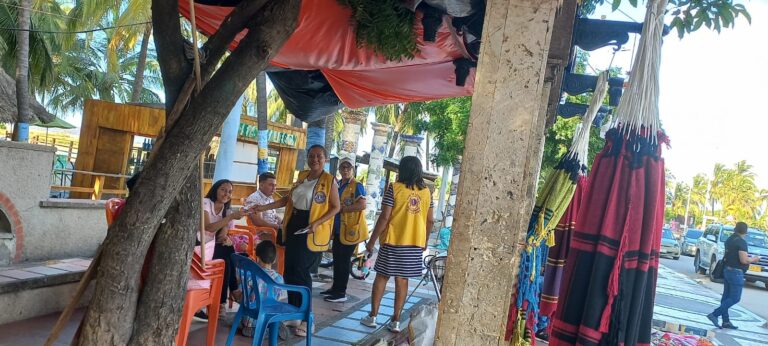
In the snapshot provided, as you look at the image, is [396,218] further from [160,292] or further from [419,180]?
[160,292]

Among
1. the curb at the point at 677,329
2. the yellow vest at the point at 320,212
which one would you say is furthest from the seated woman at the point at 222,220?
the curb at the point at 677,329

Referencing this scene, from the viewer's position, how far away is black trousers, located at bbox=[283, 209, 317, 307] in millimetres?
4996

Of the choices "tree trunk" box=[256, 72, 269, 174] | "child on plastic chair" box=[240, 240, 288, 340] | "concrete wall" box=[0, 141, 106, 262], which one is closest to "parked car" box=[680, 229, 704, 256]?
"tree trunk" box=[256, 72, 269, 174]

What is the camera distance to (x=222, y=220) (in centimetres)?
467

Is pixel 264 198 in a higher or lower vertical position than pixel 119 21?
lower

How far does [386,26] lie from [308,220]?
7.29 ft

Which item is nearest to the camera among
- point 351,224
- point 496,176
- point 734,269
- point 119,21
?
point 496,176

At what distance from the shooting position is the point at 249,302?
161 inches

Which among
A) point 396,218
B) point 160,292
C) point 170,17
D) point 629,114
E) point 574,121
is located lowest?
point 160,292

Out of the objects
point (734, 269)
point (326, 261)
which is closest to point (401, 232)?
point (326, 261)

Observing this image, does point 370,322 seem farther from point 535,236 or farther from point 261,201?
point 535,236

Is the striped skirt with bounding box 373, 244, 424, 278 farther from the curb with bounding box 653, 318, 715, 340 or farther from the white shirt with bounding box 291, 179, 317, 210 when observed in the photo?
the curb with bounding box 653, 318, 715, 340

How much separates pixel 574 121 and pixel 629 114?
28.8 feet

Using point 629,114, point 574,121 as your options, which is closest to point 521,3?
point 629,114
